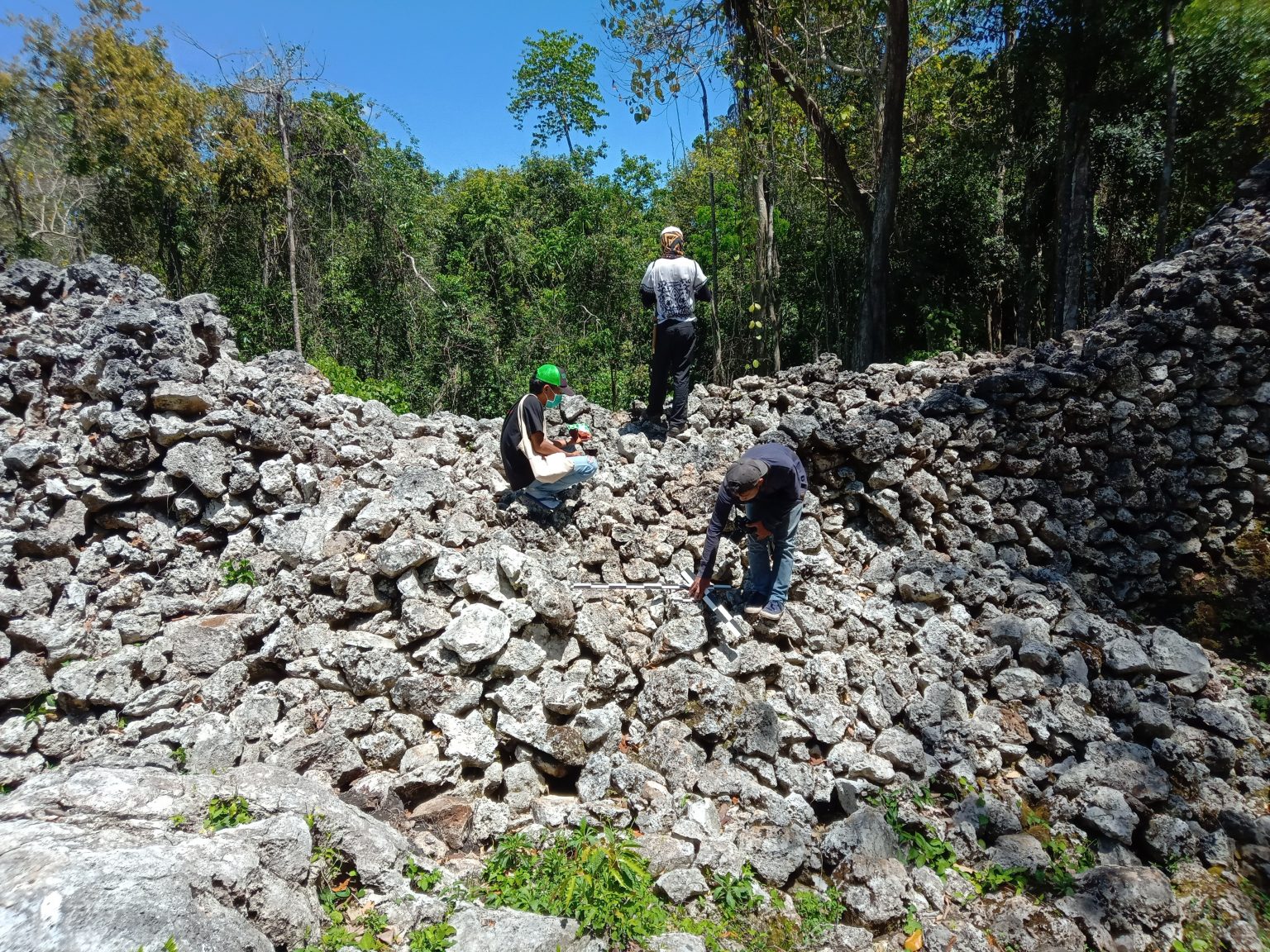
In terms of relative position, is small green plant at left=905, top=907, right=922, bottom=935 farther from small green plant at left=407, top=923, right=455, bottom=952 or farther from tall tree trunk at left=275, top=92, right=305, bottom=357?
tall tree trunk at left=275, top=92, right=305, bottom=357

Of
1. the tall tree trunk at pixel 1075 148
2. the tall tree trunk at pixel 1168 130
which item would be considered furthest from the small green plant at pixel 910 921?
the tall tree trunk at pixel 1168 130

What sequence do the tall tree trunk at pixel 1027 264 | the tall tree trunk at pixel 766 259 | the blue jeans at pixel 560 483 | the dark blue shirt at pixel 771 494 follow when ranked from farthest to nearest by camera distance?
the tall tree trunk at pixel 1027 264 → the tall tree trunk at pixel 766 259 → the blue jeans at pixel 560 483 → the dark blue shirt at pixel 771 494

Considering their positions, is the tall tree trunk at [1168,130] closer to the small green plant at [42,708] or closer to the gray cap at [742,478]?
the gray cap at [742,478]

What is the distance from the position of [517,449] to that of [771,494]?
1.91 metres

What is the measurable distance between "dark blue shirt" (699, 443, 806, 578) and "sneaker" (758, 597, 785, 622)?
0.50 meters

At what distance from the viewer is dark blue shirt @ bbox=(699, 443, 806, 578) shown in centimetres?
472

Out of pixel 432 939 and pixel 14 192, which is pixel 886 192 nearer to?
pixel 432 939

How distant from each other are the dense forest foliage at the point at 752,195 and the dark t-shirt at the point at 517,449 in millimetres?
3666

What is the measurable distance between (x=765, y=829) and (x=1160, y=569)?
4345mm

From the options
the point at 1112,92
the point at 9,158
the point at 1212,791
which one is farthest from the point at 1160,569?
the point at 9,158

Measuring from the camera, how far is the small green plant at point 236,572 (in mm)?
4867

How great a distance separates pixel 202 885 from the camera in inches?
99.7

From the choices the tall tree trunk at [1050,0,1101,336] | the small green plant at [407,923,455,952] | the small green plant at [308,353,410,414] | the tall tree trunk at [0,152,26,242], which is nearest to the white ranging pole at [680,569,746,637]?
the small green plant at [407,923,455,952]

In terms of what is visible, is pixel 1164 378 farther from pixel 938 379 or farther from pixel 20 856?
pixel 20 856
